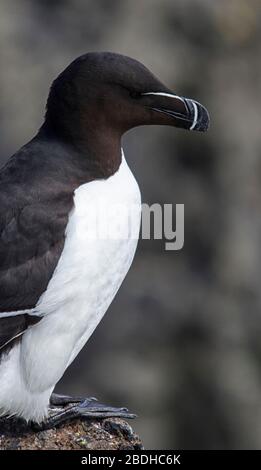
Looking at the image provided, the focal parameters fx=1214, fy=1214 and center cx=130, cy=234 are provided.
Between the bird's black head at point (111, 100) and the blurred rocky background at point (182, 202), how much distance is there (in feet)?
16.8

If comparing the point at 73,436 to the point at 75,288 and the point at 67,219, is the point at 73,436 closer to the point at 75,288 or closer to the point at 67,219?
the point at 75,288

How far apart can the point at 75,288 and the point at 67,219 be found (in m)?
0.28

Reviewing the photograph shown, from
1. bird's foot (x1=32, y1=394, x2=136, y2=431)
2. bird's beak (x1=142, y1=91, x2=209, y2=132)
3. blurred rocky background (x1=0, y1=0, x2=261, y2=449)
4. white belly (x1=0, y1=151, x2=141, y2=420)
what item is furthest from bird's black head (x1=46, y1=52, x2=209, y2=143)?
blurred rocky background (x1=0, y1=0, x2=261, y2=449)

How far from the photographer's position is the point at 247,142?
463 inches

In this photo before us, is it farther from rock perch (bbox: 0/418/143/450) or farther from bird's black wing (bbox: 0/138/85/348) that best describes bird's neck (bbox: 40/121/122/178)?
rock perch (bbox: 0/418/143/450)

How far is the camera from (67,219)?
15.8 feet

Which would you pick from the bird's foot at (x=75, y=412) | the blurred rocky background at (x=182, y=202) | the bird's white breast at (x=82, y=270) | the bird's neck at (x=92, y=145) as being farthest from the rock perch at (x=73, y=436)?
the blurred rocky background at (x=182, y=202)

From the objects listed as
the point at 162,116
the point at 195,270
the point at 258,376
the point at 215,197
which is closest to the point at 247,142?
the point at 215,197

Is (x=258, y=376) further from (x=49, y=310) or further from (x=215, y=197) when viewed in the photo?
(x=49, y=310)

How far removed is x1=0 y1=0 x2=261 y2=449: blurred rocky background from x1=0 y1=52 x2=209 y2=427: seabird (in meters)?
5.06

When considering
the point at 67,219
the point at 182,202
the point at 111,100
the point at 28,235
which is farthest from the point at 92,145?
the point at 182,202

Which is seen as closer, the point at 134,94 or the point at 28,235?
the point at 28,235

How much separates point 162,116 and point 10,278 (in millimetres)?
960

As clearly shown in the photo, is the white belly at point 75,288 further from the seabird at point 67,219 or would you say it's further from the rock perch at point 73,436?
the rock perch at point 73,436
